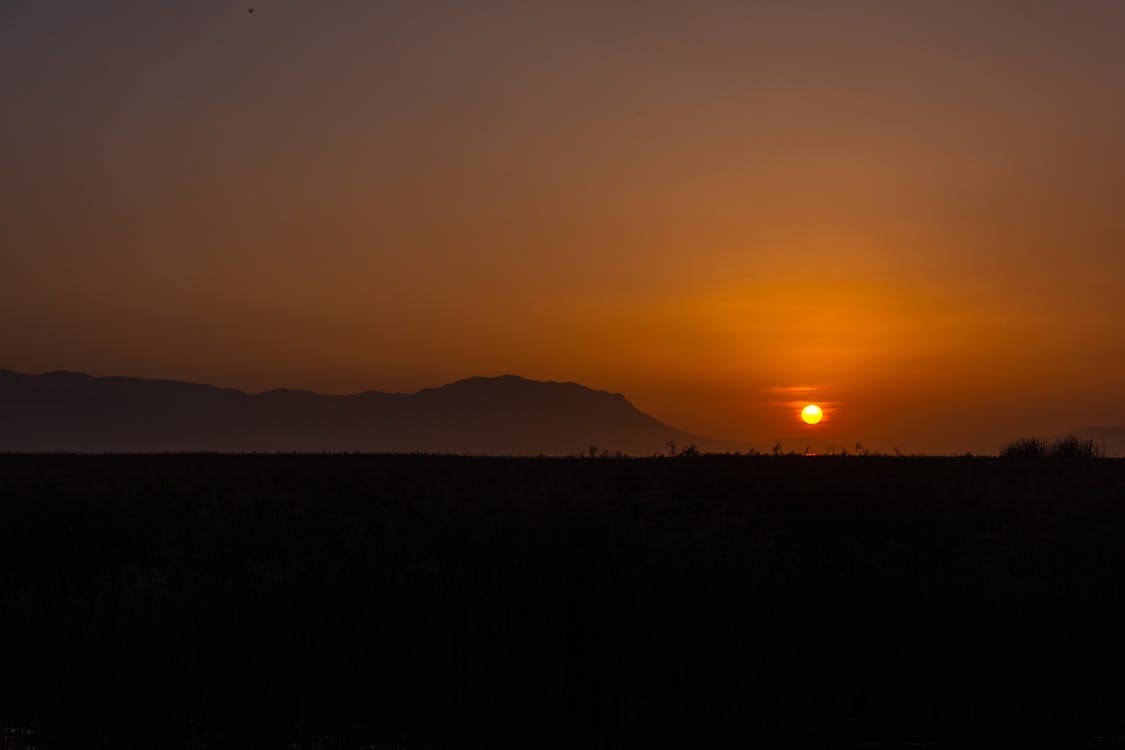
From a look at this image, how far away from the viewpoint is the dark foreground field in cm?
1161

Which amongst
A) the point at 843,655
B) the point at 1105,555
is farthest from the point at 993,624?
the point at 1105,555

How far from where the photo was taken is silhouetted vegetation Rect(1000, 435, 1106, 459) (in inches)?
1353

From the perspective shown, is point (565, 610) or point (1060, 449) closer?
point (565, 610)

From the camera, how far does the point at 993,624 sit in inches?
622

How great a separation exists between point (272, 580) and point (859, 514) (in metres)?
12.4

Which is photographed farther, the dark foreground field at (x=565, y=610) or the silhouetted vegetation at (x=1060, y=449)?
the silhouetted vegetation at (x=1060, y=449)

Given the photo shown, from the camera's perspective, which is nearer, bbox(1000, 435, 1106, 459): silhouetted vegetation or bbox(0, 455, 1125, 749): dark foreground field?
bbox(0, 455, 1125, 749): dark foreground field

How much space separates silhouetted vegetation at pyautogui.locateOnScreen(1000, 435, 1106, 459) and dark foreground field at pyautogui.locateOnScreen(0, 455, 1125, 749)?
8.08 metres

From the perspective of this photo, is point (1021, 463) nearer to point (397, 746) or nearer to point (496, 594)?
point (496, 594)

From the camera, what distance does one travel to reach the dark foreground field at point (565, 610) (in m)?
11.6

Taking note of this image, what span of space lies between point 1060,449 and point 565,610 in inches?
1017

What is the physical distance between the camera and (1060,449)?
115 ft

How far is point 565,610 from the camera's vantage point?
51.8 ft

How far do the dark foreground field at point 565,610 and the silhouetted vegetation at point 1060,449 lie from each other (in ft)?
26.5
